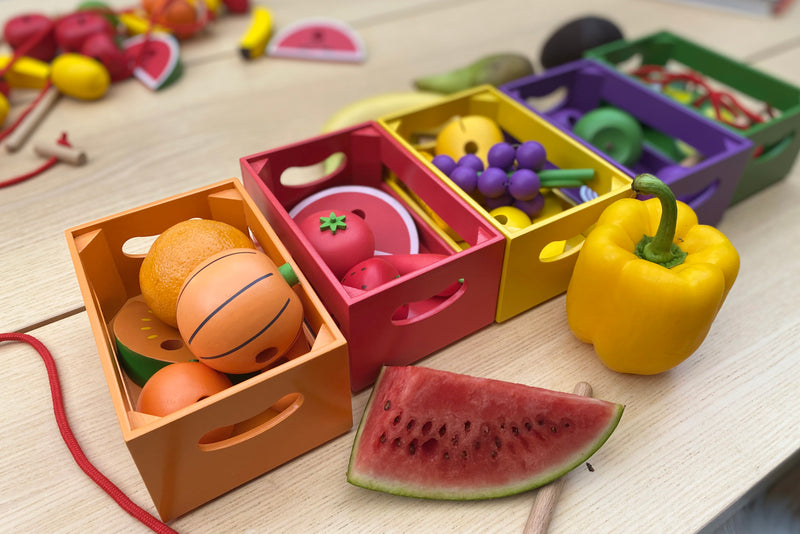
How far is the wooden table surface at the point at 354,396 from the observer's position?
25.3 inches

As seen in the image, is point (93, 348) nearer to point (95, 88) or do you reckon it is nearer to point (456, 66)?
point (95, 88)

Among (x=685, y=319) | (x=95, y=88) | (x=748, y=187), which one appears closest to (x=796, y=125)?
(x=748, y=187)

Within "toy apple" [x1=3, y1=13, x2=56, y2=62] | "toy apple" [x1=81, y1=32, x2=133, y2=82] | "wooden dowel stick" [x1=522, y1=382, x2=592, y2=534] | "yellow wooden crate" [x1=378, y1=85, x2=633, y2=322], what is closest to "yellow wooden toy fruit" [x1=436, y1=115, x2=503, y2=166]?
"yellow wooden crate" [x1=378, y1=85, x2=633, y2=322]

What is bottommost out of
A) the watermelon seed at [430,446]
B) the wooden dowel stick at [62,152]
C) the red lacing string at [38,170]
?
the watermelon seed at [430,446]

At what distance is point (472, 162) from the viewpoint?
0.91 metres

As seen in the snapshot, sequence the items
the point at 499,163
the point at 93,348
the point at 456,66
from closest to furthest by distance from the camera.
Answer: the point at 93,348 → the point at 499,163 → the point at 456,66

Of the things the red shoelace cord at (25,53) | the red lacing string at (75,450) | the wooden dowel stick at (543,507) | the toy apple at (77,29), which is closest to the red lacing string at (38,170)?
the red shoelace cord at (25,53)

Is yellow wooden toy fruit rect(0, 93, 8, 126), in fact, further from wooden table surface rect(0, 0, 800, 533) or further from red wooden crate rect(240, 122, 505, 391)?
red wooden crate rect(240, 122, 505, 391)

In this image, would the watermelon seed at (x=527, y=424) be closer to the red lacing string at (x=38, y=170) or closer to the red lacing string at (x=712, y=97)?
the red lacing string at (x=712, y=97)

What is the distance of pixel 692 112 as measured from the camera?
3.39ft

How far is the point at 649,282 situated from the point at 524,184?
0.83ft

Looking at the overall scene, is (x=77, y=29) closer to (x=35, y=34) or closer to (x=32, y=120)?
(x=35, y=34)

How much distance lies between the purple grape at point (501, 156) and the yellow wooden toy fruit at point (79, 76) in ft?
2.79

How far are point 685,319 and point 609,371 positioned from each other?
0.15 m
